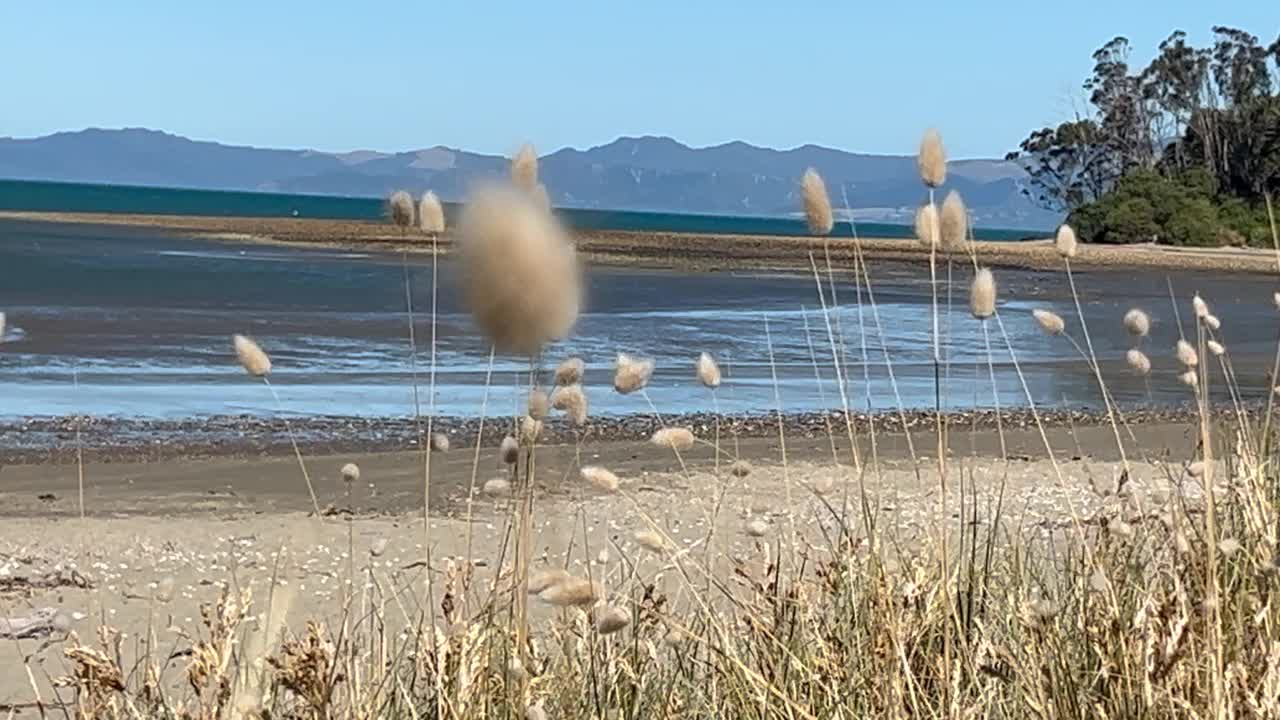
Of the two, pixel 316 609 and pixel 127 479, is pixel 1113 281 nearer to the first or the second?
pixel 127 479

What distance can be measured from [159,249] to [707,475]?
3301 cm

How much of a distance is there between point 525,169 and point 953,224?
3.21ft

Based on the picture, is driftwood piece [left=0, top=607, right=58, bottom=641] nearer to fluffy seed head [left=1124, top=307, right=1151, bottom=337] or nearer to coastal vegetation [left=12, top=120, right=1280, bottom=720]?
coastal vegetation [left=12, top=120, right=1280, bottom=720]

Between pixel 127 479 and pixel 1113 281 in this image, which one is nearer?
pixel 127 479

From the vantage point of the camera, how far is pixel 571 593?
234cm

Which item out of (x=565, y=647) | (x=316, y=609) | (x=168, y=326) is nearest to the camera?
(x=565, y=647)

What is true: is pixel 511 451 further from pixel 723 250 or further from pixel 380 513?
pixel 723 250

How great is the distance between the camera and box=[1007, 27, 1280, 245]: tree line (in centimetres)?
5884

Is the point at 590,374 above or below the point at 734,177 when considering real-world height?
below

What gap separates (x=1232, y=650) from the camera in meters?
2.97

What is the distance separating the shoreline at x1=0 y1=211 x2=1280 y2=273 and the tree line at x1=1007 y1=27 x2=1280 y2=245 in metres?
2.46

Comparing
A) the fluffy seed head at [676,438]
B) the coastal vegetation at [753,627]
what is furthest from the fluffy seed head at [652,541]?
the fluffy seed head at [676,438]

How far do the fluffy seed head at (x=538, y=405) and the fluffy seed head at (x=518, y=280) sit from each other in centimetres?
38

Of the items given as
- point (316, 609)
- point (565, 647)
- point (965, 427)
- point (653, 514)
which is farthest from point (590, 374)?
point (565, 647)
